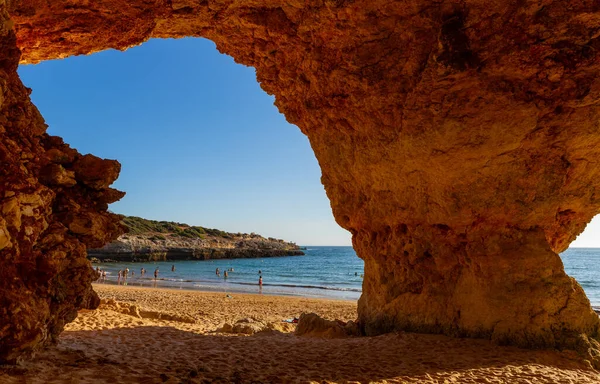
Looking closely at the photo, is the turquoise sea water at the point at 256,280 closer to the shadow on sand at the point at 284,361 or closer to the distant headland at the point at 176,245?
the distant headland at the point at 176,245

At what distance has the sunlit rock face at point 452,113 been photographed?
6.13 meters

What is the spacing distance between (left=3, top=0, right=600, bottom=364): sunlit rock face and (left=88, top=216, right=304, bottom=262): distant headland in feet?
196

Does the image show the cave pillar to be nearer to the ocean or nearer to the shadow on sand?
the shadow on sand

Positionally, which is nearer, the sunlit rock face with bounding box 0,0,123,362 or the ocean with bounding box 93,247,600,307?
the sunlit rock face with bounding box 0,0,123,362

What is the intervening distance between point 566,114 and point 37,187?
8.25 metres

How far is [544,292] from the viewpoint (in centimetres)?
670

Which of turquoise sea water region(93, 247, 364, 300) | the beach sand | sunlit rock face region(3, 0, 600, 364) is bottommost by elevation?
turquoise sea water region(93, 247, 364, 300)

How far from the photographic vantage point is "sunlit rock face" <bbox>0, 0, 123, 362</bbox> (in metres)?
4.25

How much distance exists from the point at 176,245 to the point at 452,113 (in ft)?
250

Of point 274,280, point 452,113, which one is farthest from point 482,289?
point 274,280

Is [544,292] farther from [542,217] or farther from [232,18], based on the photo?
[232,18]

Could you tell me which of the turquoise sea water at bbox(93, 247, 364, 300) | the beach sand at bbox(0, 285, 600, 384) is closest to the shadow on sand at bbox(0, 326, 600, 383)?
the beach sand at bbox(0, 285, 600, 384)

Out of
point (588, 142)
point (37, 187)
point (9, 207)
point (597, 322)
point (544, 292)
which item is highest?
point (588, 142)

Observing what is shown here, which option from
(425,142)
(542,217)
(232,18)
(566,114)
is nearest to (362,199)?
(425,142)
